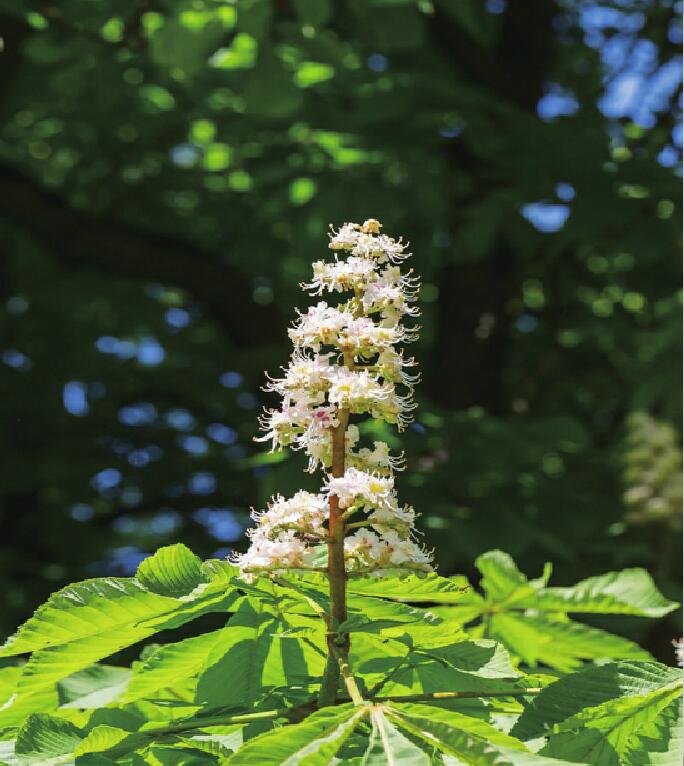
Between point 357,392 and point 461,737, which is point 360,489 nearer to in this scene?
point 357,392

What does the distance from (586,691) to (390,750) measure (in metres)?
0.33

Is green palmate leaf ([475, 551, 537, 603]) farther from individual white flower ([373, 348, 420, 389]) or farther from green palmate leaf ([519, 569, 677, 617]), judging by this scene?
individual white flower ([373, 348, 420, 389])

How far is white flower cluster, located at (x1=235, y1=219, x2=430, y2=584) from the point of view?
48.3 inches

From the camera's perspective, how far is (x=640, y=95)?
17.4ft

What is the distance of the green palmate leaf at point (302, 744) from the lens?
94cm

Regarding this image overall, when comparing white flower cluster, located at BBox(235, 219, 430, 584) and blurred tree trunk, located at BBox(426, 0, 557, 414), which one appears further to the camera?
blurred tree trunk, located at BBox(426, 0, 557, 414)

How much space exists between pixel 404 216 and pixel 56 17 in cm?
159

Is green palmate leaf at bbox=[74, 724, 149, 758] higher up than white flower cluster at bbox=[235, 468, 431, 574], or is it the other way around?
white flower cluster at bbox=[235, 468, 431, 574]

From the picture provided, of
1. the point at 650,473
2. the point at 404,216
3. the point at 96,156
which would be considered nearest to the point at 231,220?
the point at 96,156

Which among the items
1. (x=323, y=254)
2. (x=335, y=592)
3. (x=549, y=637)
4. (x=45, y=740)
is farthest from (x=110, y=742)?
(x=323, y=254)

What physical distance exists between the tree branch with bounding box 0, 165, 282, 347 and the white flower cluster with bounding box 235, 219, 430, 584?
405 cm

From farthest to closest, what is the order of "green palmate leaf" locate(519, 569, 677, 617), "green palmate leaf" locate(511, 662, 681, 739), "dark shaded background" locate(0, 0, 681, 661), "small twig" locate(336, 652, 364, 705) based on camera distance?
"dark shaded background" locate(0, 0, 681, 661)
"green palmate leaf" locate(519, 569, 677, 617)
"green palmate leaf" locate(511, 662, 681, 739)
"small twig" locate(336, 652, 364, 705)

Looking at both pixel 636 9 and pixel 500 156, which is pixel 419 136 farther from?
pixel 636 9

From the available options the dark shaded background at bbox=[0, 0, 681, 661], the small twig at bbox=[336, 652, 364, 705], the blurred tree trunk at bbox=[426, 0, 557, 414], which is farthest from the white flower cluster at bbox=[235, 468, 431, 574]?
the blurred tree trunk at bbox=[426, 0, 557, 414]
